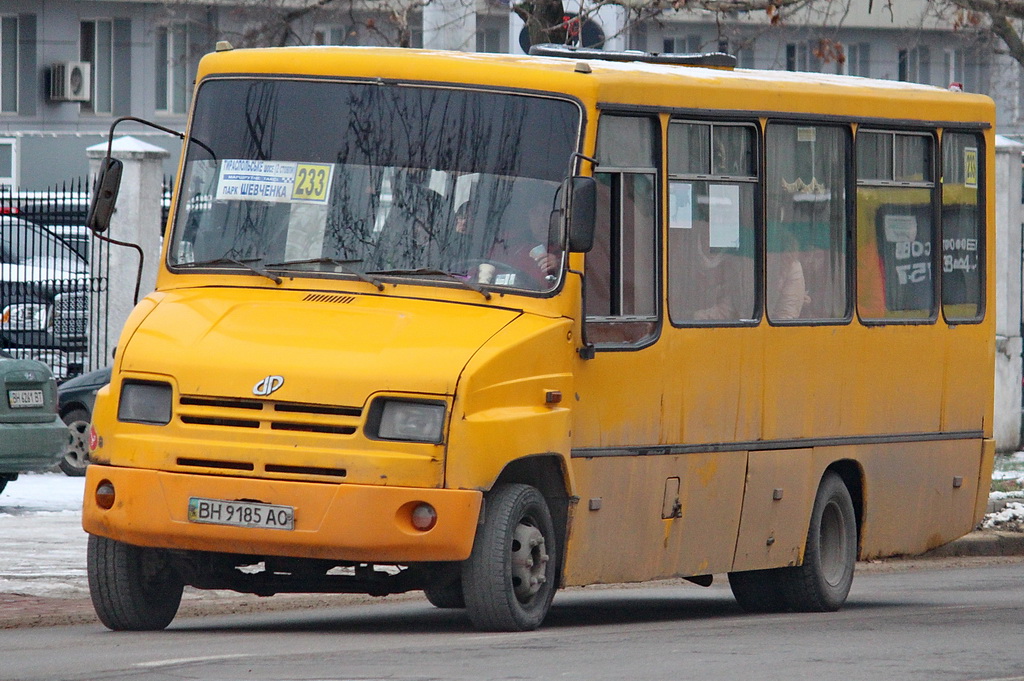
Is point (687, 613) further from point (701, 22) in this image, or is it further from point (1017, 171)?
point (701, 22)

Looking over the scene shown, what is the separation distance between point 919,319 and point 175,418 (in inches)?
206

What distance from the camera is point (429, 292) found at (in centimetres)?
1030

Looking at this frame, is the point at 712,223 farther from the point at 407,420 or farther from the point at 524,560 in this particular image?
the point at 407,420

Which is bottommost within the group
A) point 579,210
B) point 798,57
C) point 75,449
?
point 75,449

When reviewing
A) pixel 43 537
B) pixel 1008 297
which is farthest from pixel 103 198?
pixel 1008 297

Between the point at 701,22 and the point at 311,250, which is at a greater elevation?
the point at 701,22

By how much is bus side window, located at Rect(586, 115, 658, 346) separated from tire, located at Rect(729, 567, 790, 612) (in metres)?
2.30

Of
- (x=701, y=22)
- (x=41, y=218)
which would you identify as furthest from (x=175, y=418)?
(x=701, y=22)

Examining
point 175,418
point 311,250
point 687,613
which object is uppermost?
point 311,250

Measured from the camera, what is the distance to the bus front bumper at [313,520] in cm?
949

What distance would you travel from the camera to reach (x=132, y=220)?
69.1 ft

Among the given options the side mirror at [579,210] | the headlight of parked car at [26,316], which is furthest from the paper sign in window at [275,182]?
the headlight of parked car at [26,316]

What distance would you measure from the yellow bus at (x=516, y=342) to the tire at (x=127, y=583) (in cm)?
2

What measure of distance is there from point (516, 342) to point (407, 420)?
2.27 ft
